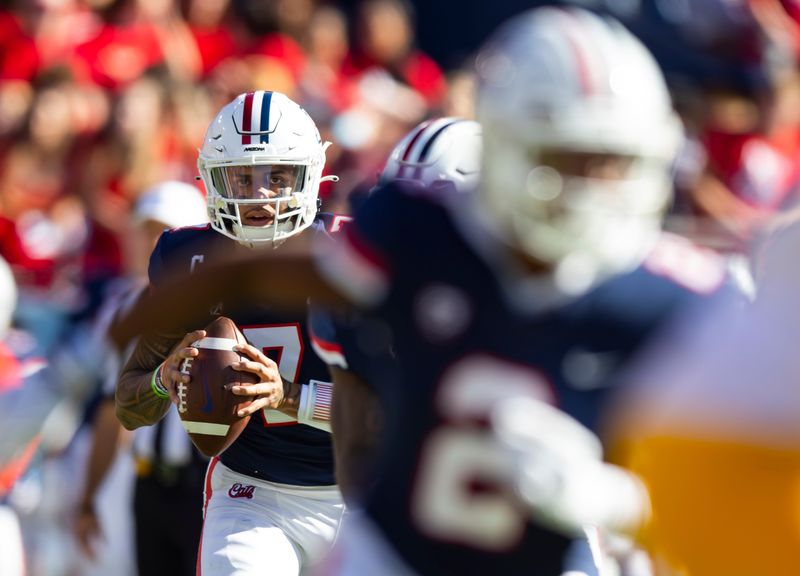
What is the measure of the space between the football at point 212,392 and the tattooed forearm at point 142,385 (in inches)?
8.4

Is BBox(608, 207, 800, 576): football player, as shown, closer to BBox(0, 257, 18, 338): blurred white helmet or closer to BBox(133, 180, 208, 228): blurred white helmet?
BBox(0, 257, 18, 338): blurred white helmet

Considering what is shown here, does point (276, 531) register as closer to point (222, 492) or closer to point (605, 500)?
point (222, 492)

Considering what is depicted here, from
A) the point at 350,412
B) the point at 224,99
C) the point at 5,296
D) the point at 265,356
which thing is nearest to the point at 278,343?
the point at 265,356

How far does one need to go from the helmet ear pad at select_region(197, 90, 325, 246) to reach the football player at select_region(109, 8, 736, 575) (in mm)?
1226

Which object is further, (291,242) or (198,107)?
(198,107)

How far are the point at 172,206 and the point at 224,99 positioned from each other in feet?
8.19

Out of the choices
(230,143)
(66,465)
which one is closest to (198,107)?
(66,465)

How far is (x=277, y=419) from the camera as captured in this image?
168 inches

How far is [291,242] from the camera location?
4344 millimetres

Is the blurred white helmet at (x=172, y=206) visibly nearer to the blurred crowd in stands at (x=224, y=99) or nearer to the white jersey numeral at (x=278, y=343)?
the blurred crowd in stands at (x=224, y=99)

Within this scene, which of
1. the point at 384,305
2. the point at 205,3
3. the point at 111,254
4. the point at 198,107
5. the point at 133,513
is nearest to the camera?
the point at 384,305

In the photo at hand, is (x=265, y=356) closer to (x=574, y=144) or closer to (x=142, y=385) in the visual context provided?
(x=142, y=385)

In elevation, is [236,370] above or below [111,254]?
above

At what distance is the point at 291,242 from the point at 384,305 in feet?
4.36
